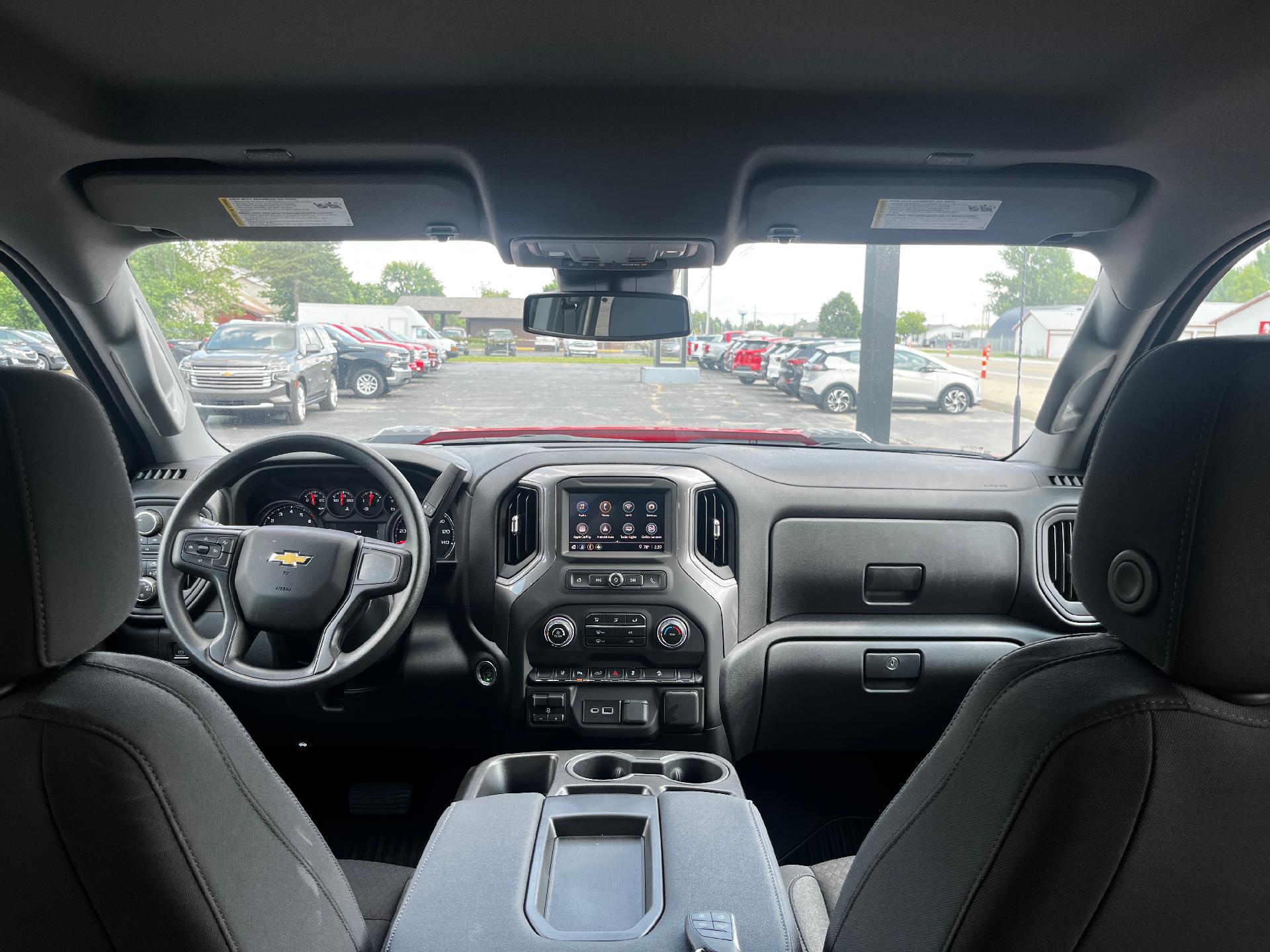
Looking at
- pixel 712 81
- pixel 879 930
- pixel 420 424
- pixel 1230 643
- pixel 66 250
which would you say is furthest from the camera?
pixel 420 424

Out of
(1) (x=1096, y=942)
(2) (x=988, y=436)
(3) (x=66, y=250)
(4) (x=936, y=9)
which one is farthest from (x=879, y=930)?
(3) (x=66, y=250)

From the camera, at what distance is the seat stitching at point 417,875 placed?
1.53 m

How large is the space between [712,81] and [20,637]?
1.99 metres

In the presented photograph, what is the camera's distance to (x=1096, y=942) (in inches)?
39.5

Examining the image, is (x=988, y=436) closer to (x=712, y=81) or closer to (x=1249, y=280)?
(x=1249, y=280)

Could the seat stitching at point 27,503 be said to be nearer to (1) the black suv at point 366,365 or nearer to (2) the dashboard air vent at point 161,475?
(1) the black suv at point 366,365

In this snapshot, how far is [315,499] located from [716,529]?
4.64ft

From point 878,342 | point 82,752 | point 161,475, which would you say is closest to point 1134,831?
point 82,752

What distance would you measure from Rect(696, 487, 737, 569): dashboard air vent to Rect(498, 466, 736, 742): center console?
0.09ft

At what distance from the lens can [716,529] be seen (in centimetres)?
311

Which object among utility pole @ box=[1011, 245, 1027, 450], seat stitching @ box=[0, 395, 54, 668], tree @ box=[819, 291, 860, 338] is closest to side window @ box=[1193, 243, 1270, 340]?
utility pole @ box=[1011, 245, 1027, 450]

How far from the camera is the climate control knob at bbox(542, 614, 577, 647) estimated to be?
3.04m

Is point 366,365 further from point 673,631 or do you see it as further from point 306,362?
point 673,631

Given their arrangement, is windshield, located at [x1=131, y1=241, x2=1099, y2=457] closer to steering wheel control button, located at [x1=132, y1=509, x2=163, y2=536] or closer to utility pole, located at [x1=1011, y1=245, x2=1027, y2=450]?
utility pole, located at [x1=1011, y1=245, x2=1027, y2=450]
